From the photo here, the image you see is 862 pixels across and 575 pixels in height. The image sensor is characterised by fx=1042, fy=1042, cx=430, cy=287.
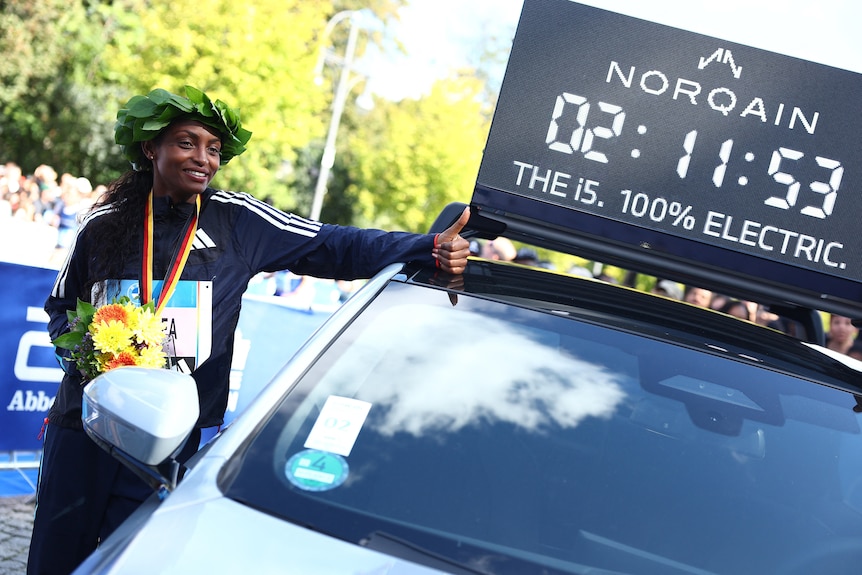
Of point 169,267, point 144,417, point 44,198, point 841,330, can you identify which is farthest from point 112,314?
point 44,198

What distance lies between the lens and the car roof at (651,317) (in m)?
Answer: 2.73

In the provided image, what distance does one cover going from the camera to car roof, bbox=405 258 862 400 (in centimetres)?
273

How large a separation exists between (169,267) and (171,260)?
1.1 inches

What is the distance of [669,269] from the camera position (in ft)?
11.4

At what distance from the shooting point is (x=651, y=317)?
2861mm

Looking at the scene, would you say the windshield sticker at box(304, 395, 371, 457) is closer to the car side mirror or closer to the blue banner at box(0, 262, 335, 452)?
the car side mirror

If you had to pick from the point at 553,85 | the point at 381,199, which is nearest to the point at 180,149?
the point at 553,85

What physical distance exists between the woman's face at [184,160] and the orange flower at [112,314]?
19.0 inches

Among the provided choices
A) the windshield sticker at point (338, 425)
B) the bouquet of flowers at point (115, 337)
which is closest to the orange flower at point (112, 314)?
the bouquet of flowers at point (115, 337)

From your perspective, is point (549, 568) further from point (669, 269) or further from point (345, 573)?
point (669, 269)

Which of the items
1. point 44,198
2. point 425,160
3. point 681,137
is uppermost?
point 425,160

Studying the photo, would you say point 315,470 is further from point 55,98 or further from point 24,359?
point 55,98

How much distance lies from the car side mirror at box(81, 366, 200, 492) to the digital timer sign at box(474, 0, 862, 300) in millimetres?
1581

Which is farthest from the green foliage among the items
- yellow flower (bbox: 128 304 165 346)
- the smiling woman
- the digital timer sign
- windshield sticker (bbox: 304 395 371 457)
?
windshield sticker (bbox: 304 395 371 457)
